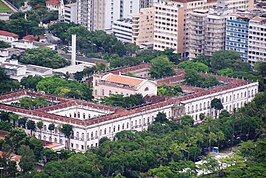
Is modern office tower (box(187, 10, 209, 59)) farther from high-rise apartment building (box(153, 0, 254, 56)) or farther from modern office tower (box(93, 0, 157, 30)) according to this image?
modern office tower (box(93, 0, 157, 30))

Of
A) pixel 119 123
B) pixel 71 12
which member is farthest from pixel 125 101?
pixel 71 12

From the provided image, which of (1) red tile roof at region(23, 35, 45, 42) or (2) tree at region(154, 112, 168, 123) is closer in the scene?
(2) tree at region(154, 112, 168, 123)

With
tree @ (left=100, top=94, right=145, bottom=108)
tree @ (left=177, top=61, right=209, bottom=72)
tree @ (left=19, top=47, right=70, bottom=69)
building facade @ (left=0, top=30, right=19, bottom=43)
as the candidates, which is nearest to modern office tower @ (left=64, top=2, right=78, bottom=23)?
building facade @ (left=0, top=30, right=19, bottom=43)

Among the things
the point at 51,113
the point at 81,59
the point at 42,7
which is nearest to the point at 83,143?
the point at 51,113

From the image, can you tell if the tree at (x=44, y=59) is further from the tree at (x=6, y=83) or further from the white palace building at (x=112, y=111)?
the white palace building at (x=112, y=111)

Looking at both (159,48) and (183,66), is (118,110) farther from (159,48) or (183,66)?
(159,48)

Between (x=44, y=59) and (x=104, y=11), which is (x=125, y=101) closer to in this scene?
(x=44, y=59)
